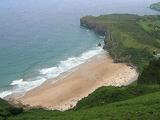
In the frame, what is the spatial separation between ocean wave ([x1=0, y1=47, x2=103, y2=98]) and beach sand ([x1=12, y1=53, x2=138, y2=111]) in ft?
7.14

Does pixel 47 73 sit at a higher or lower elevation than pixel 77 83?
higher

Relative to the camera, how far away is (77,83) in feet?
304

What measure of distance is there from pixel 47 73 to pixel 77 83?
1228 cm

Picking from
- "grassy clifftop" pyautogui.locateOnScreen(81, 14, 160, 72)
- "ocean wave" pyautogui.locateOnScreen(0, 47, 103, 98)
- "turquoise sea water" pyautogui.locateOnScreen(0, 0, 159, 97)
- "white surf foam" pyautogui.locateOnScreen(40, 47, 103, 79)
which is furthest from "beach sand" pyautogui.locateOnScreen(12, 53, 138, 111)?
"grassy clifftop" pyautogui.locateOnScreen(81, 14, 160, 72)

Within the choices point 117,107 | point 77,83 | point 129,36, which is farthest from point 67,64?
point 117,107

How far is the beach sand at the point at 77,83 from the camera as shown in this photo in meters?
80.4

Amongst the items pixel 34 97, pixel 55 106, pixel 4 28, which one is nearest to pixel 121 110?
pixel 55 106

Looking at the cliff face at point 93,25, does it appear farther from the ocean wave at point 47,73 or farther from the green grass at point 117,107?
the green grass at point 117,107

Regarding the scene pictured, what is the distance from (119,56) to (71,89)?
98.6 feet

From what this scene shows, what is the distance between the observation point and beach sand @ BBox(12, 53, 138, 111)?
8044 centimetres

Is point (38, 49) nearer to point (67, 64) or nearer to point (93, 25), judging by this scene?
point (67, 64)

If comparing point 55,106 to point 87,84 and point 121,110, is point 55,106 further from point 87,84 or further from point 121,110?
point 121,110

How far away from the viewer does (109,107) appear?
169 feet

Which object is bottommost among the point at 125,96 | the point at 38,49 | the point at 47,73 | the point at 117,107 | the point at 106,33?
the point at 47,73
